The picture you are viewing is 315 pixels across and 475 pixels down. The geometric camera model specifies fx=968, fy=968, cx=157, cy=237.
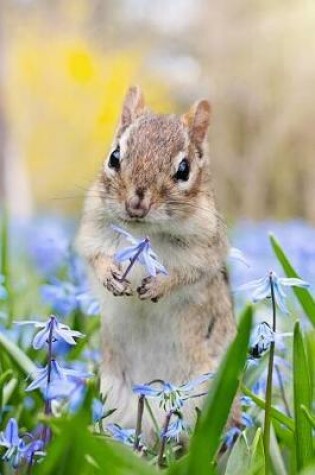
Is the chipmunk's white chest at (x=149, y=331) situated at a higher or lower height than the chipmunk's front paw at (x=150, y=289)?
lower

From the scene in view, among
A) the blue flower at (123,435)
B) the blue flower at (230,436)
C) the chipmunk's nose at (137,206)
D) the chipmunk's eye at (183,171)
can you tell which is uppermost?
the chipmunk's eye at (183,171)

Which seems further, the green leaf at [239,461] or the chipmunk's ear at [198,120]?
the chipmunk's ear at [198,120]

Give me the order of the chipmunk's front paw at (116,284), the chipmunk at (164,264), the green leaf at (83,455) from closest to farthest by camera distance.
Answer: the green leaf at (83,455)
the chipmunk's front paw at (116,284)
the chipmunk at (164,264)

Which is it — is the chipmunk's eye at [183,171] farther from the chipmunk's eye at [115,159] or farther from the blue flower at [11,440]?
the blue flower at [11,440]

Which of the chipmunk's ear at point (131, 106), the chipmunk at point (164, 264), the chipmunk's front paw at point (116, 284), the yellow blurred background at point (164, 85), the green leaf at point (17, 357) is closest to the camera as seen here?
the green leaf at point (17, 357)

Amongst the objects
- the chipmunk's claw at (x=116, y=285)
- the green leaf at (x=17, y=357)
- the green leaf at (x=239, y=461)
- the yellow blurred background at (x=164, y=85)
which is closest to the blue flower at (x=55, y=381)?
the green leaf at (x=239, y=461)

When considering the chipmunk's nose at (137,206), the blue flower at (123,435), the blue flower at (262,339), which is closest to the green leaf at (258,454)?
the blue flower at (262,339)

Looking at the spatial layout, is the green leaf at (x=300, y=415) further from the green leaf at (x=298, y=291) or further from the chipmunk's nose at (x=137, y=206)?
the chipmunk's nose at (x=137, y=206)

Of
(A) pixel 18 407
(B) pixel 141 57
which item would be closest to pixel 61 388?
(A) pixel 18 407

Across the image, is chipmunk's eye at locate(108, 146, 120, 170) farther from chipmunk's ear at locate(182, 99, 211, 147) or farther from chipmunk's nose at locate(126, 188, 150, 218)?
chipmunk's ear at locate(182, 99, 211, 147)
